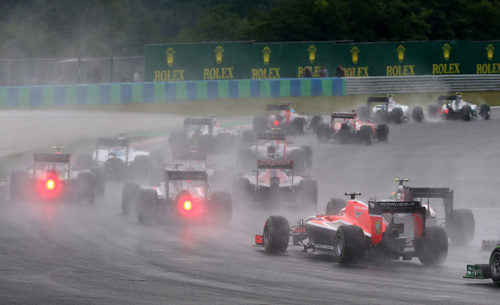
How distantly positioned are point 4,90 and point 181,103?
10.3 metres

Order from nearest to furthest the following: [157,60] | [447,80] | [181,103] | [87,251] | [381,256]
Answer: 1. [381,256]
2. [87,251]
3. [181,103]
4. [157,60]
5. [447,80]

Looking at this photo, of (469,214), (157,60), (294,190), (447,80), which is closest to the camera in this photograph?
(469,214)

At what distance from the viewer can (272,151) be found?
28.5 meters

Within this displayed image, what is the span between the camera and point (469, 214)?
17578 mm

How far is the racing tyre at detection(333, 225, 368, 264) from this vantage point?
1494cm

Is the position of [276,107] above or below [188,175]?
above

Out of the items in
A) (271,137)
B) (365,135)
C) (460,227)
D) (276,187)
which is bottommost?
(460,227)

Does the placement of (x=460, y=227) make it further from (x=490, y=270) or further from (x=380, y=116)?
(x=380, y=116)

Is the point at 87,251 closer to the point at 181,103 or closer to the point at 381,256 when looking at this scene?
the point at 381,256

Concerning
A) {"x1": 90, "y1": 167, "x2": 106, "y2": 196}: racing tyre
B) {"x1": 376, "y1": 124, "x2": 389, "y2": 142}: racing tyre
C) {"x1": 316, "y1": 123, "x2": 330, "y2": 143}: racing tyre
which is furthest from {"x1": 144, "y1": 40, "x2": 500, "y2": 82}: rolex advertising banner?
{"x1": 90, "y1": 167, "x2": 106, "y2": 196}: racing tyre

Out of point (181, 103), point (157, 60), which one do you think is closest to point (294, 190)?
point (181, 103)

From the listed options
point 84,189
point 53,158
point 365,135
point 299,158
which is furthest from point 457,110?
point 53,158

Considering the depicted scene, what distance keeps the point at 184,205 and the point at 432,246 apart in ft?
22.4

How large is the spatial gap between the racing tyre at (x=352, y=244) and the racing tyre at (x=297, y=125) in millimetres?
23775
